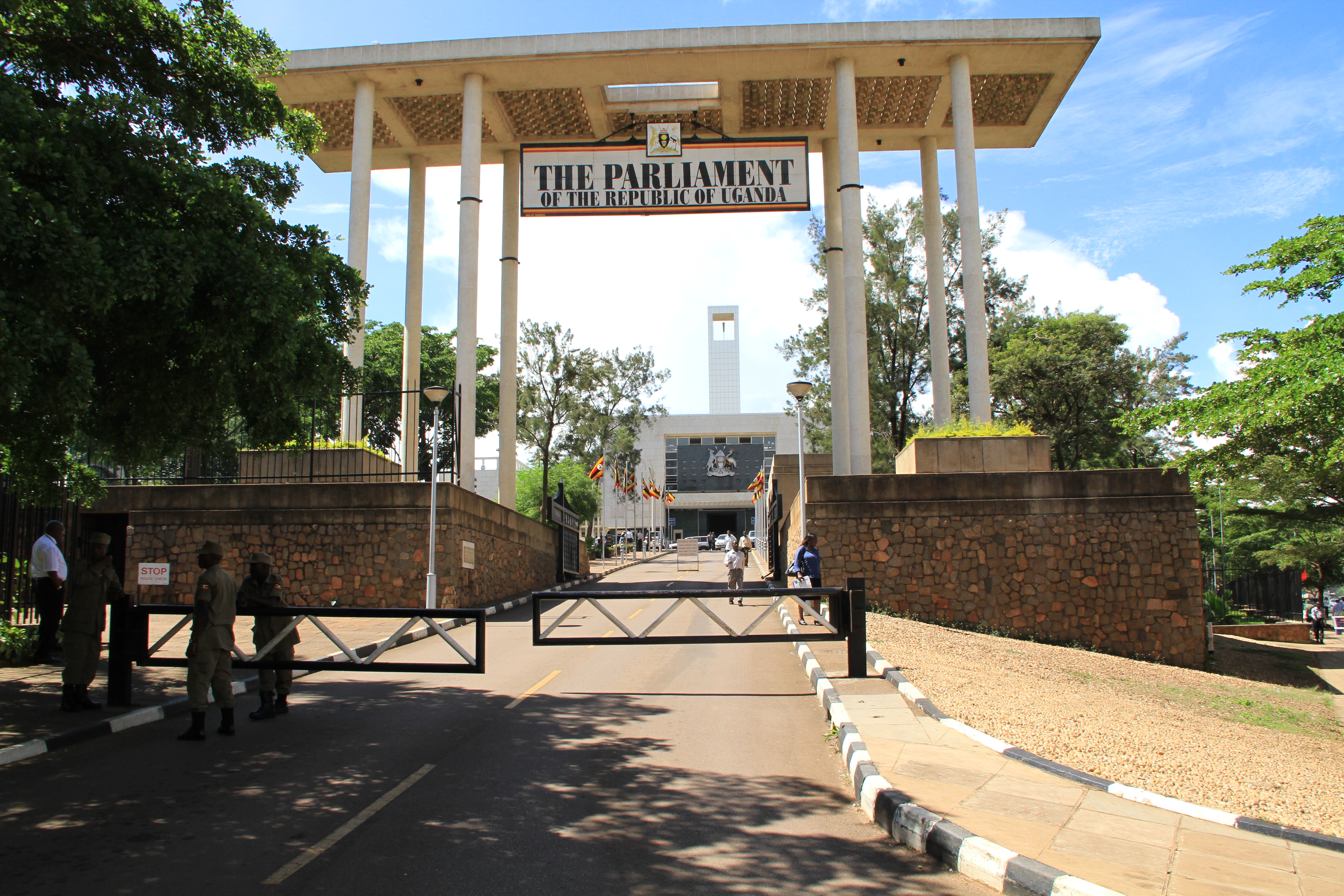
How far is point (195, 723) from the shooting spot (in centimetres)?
754

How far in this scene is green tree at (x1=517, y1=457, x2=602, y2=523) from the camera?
205ft

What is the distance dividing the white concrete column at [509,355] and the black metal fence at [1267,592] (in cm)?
2607

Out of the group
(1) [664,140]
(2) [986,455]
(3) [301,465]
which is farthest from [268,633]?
(1) [664,140]

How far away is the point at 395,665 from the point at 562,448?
3337cm

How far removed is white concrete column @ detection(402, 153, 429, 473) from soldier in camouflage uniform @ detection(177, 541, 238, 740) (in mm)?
13413

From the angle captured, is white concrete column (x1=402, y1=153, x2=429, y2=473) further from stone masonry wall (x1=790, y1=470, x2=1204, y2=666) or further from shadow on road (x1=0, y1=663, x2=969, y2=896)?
shadow on road (x1=0, y1=663, x2=969, y2=896)

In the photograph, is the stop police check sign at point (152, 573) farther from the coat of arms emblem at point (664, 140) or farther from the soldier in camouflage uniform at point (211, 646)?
the coat of arms emblem at point (664, 140)

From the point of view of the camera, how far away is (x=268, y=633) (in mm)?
8875

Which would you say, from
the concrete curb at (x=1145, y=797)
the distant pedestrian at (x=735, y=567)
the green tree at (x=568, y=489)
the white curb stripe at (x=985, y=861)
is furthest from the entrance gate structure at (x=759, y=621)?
the green tree at (x=568, y=489)

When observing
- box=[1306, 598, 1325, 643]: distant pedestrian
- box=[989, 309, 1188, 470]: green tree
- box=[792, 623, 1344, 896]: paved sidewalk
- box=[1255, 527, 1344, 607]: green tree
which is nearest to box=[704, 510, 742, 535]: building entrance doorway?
box=[1255, 527, 1344, 607]: green tree

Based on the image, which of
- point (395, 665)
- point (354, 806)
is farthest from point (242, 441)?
point (354, 806)

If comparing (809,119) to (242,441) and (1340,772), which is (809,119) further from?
(1340,772)

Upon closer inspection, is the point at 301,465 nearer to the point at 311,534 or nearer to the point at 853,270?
the point at 311,534

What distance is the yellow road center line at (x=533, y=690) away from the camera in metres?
9.22
